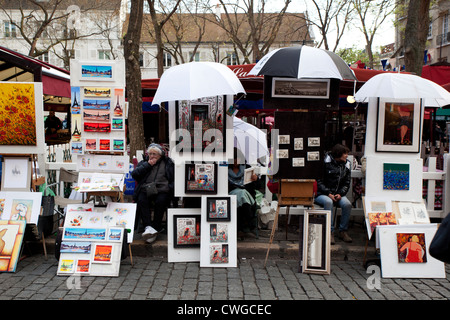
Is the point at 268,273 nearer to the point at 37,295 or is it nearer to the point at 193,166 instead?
the point at 193,166

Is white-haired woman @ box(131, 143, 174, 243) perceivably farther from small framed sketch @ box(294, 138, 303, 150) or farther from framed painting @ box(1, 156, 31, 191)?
small framed sketch @ box(294, 138, 303, 150)

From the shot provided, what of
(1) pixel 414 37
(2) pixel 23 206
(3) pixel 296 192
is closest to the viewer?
(3) pixel 296 192

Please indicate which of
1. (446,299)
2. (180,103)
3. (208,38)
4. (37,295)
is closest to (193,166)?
(180,103)

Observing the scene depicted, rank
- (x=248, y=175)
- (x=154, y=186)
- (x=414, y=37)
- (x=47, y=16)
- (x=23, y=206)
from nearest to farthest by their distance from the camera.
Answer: (x=23, y=206)
(x=154, y=186)
(x=248, y=175)
(x=414, y=37)
(x=47, y=16)

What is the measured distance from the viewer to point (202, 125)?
458cm

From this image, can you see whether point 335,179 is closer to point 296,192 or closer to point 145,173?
point 296,192

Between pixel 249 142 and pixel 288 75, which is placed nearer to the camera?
pixel 288 75

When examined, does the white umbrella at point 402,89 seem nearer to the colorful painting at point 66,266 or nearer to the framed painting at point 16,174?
the colorful painting at point 66,266

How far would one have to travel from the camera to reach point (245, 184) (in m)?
5.17

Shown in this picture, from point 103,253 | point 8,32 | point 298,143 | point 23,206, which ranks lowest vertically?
point 103,253

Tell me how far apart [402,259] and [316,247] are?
3.12 feet

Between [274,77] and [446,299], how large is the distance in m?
2.85

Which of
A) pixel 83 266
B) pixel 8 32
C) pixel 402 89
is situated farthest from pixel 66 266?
pixel 8 32

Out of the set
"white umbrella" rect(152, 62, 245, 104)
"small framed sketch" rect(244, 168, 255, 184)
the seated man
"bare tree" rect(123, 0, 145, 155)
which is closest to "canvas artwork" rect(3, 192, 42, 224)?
"white umbrella" rect(152, 62, 245, 104)
